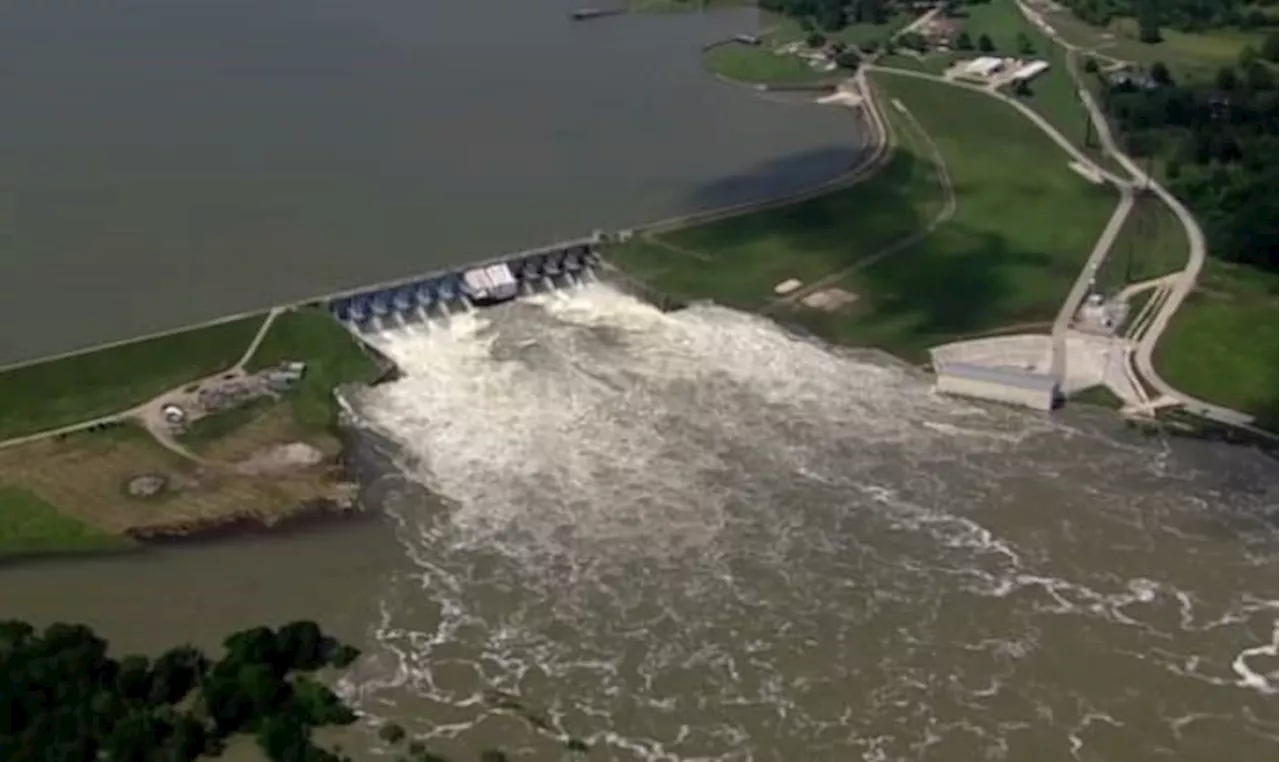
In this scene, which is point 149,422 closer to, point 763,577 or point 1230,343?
point 763,577

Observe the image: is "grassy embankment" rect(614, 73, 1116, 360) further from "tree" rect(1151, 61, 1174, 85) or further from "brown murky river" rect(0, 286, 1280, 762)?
"tree" rect(1151, 61, 1174, 85)

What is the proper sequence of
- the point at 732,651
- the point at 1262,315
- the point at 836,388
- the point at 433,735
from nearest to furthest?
1. the point at 433,735
2. the point at 732,651
3. the point at 836,388
4. the point at 1262,315

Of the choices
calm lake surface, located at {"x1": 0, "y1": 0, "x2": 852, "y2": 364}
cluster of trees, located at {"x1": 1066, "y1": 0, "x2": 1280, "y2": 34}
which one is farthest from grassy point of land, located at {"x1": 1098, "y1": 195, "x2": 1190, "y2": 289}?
cluster of trees, located at {"x1": 1066, "y1": 0, "x2": 1280, "y2": 34}

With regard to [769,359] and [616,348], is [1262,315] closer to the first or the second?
[769,359]

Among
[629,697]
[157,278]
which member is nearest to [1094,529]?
[629,697]

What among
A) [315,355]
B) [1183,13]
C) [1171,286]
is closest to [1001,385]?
[1171,286]

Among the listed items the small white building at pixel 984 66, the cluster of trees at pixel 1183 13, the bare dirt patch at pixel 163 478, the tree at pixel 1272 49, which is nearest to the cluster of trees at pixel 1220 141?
the tree at pixel 1272 49
